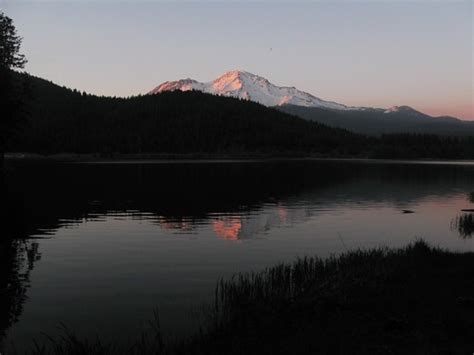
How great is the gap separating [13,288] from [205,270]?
959 cm

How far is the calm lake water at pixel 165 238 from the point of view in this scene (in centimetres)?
2094

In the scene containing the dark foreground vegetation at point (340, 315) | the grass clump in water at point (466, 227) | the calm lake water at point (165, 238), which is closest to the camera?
the dark foreground vegetation at point (340, 315)

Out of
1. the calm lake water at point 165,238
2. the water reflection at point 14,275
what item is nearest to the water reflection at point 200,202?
the calm lake water at point 165,238

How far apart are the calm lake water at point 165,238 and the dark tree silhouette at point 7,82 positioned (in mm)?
9291

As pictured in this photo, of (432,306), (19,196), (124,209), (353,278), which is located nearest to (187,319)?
(353,278)

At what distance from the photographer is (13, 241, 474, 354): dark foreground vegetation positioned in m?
14.6

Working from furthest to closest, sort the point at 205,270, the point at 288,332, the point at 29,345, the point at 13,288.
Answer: the point at 205,270, the point at 13,288, the point at 29,345, the point at 288,332

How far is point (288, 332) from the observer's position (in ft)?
52.6

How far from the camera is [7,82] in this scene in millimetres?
78000

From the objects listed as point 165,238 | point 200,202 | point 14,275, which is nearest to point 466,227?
point 165,238

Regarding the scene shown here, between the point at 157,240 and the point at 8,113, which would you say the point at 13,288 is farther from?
the point at 8,113

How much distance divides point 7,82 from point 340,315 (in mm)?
74315

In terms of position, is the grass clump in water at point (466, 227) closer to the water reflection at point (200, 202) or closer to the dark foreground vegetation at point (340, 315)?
the water reflection at point (200, 202)

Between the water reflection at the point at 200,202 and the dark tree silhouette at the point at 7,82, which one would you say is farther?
the dark tree silhouette at the point at 7,82
